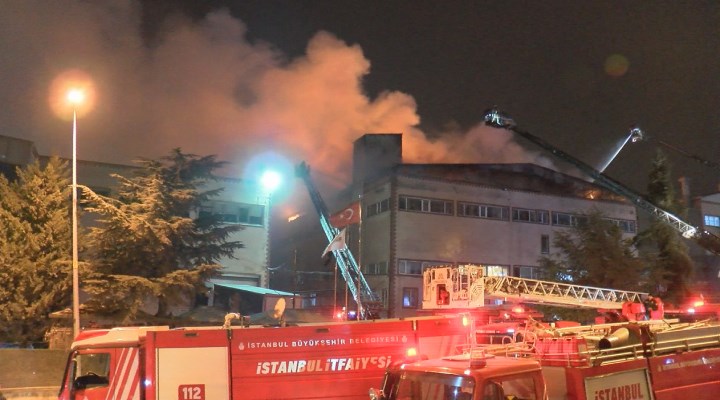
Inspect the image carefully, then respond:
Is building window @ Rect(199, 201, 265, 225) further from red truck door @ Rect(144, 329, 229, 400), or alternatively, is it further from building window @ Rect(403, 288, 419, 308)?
red truck door @ Rect(144, 329, 229, 400)

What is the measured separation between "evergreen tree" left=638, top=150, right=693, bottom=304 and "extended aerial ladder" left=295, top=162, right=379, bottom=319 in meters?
15.8

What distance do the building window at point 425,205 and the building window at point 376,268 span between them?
3474 mm

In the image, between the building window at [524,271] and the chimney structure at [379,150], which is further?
the chimney structure at [379,150]

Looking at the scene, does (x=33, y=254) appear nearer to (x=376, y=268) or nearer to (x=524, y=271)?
(x=376, y=268)

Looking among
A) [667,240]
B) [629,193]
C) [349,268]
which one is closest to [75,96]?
[349,268]

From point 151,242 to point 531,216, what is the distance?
81.1 ft

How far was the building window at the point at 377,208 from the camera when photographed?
34469 millimetres

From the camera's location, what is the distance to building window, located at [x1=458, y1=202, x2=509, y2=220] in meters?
35.5

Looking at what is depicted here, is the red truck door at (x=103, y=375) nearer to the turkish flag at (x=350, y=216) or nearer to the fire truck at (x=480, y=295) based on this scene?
the fire truck at (x=480, y=295)

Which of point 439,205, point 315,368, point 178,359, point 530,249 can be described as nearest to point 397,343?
point 315,368

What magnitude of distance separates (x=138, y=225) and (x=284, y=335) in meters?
13.0

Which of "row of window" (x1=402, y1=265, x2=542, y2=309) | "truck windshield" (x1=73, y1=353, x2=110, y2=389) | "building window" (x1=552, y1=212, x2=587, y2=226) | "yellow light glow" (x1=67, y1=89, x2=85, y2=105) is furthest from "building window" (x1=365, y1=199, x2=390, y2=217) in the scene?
"truck windshield" (x1=73, y1=353, x2=110, y2=389)

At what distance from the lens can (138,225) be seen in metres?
20.3

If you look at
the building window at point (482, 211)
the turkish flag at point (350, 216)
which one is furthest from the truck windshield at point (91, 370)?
the building window at point (482, 211)
